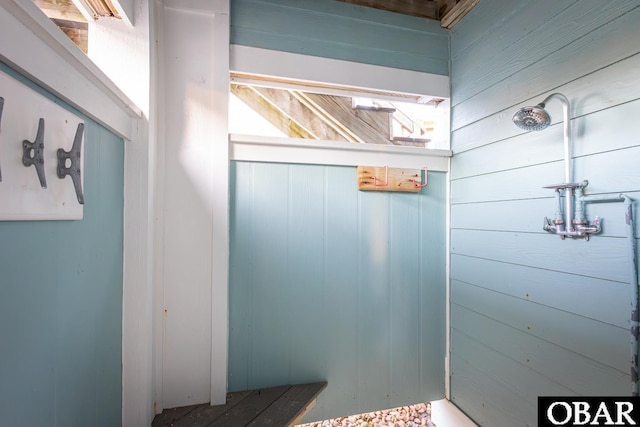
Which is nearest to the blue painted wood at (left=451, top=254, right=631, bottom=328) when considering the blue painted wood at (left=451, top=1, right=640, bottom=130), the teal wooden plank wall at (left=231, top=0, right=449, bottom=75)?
the blue painted wood at (left=451, top=1, right=640, bottom=130)

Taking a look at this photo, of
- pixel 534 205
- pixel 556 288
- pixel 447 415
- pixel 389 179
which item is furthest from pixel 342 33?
pixel 447 415

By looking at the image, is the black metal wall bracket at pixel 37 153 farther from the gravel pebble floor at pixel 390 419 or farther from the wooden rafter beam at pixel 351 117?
the gravel pebble floor at pixel 390 419

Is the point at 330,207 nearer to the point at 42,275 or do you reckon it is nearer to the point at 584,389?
the point at 42,275

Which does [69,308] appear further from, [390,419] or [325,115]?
[390,419]

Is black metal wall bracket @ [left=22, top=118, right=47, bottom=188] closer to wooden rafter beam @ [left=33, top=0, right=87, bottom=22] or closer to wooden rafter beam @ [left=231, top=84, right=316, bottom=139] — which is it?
wooden rafter beam @ [left=33, top=0, right=87, bottom=22]

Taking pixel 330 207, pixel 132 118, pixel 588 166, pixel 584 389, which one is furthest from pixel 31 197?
pixel 584 389

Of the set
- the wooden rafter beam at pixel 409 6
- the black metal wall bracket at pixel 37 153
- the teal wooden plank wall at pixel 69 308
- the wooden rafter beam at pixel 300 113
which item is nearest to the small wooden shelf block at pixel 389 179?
the wooden rafter beam at pixel 300 113

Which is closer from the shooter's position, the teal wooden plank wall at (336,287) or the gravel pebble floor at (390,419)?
the teal wooden plank wall at (336,287)

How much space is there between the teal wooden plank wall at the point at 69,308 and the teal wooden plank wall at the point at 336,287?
0.51m

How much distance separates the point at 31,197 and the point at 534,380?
175cm

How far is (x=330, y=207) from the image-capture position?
4.69ft

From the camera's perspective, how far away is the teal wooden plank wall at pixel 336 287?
1.33m

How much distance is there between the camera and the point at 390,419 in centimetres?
165

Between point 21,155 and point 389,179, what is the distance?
1373mm
